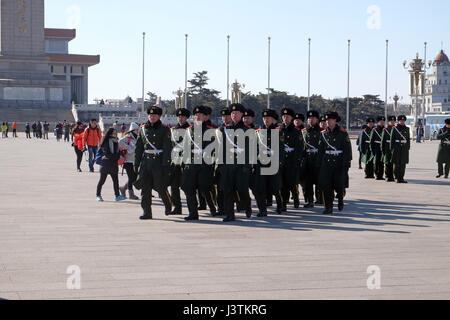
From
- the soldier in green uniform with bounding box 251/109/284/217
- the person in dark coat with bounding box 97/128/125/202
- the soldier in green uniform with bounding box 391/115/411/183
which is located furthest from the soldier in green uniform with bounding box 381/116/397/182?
the person in dark coat with bounding box 97/128/125/202

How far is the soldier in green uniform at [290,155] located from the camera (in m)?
12.7

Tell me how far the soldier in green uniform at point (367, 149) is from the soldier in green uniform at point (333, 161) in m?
7.22

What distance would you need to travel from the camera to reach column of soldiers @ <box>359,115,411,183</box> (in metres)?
18.1

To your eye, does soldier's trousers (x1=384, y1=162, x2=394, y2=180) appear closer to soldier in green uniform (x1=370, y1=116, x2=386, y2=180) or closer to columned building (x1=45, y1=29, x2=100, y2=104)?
soldier in green uniform (x1=370, y1=116, x2=386, y2=180)

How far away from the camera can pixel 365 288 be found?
6586 millimetres

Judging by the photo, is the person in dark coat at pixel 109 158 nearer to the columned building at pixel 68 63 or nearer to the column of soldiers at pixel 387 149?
the column of soldiers at pixel 387 149

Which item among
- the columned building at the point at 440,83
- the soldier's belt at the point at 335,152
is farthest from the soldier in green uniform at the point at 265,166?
the columned building at the point at 440,83

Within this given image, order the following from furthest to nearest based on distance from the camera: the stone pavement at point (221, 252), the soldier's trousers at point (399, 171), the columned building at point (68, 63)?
Answer: 1. the columned building at point (68, 63)
2. the soldier's trousers at point (399, 171)
3. the stone pavement at point (221, 252)

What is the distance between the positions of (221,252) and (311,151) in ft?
18.1

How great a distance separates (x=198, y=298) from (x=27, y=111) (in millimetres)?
74443

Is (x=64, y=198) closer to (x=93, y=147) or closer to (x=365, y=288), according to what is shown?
(x=93, y=147)

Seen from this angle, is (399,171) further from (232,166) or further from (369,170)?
(232,166)

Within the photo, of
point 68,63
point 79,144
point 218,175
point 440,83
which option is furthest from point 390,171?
point 440,83
